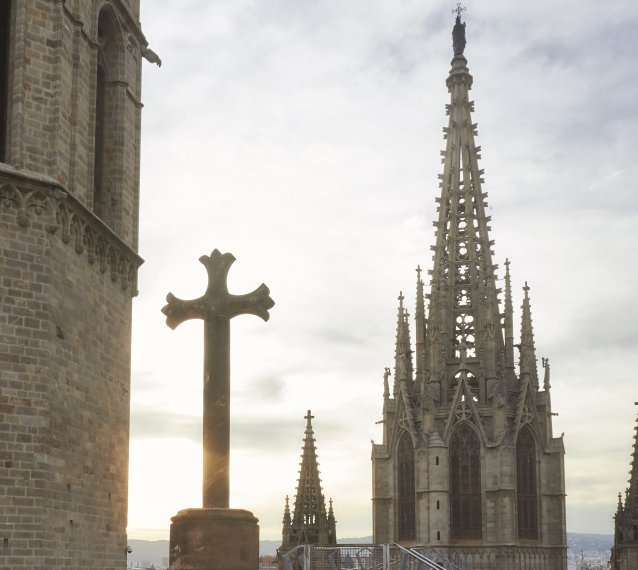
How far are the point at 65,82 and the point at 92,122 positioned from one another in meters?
1.51

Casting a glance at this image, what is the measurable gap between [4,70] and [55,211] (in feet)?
9.58

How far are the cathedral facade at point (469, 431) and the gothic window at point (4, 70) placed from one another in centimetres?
4445

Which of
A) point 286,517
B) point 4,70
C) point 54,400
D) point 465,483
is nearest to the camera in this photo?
point 54,400

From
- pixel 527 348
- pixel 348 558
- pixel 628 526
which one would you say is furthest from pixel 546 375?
pixel 348 558

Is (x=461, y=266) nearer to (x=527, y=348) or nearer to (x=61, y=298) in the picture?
(x=527, y=348)

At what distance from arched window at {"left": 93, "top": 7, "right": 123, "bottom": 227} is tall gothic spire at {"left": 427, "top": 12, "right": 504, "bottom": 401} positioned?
A: 4383 cm

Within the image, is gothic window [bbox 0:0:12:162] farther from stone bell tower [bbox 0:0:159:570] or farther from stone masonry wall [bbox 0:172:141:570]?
stone masonry wall [bbox 0:172:141:570]

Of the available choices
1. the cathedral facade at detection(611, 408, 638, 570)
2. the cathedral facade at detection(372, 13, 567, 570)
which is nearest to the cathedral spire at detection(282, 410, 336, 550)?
the cathedral facade at detection(372, 13, 567, 570)

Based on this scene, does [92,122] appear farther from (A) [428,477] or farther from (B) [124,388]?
(A) [428,477]

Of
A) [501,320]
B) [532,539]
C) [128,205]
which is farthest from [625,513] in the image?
[128,205]

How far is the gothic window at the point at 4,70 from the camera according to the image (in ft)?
64.3

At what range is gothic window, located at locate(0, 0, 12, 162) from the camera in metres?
19.6

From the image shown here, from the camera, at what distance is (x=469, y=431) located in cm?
6397

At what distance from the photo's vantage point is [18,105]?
19.5 m
